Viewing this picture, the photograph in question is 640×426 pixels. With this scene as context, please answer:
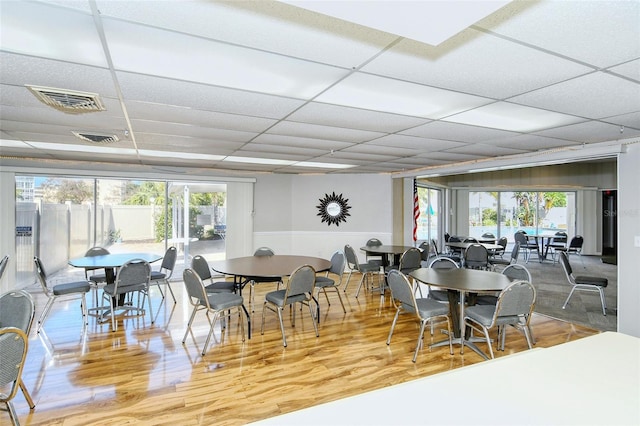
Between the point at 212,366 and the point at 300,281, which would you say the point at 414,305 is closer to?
the point at 300,281

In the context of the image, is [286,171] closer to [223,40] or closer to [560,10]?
[223,40]

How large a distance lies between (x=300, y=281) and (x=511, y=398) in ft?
10.1

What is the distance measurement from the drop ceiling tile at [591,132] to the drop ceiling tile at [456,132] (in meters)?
0.47

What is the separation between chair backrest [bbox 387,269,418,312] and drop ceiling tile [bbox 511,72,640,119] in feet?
6.30

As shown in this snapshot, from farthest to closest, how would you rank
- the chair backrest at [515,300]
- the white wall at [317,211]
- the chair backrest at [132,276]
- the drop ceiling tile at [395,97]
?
1. the white wall at [317,211]
2. the chair backrest at [132,276]
3. the chair backrest at [515,300]
4. the drop ceiling tile at [395,97]

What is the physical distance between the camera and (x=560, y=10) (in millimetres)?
1472

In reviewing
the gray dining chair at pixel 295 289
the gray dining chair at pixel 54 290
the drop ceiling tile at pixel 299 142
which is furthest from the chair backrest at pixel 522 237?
the gray dining chair at pixel 54 290

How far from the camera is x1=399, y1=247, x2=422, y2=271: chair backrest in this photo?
A: 5547 millimetres

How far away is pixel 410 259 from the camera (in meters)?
5.68

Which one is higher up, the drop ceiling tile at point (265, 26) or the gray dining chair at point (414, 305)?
the drop ceiling tile at point (265, 26)

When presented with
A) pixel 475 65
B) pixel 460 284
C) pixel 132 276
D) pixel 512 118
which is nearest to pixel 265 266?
pixel 132 276

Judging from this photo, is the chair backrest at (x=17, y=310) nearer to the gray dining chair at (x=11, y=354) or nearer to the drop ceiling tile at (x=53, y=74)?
the gray dining chair at (x=11, y=354)

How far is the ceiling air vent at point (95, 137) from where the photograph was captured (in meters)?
3.91

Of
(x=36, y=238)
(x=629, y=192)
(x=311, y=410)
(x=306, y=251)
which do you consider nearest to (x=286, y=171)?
(x=306, y=251)
